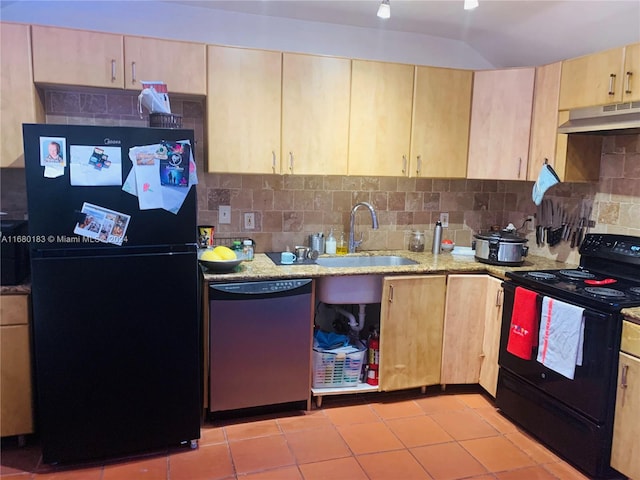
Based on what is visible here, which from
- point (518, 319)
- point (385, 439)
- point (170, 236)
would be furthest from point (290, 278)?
point (518, 319)

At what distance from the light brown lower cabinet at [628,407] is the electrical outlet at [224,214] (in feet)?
7.58

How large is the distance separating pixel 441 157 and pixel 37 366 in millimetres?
2651

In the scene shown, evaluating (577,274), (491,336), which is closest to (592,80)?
(577,274)

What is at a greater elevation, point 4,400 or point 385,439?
point 4,400

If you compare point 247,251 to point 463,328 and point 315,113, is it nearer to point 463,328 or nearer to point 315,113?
point 315,113

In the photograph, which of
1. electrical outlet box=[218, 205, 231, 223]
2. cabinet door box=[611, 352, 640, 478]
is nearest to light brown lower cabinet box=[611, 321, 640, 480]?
cabinet door box=[611, 352, 640, 478]

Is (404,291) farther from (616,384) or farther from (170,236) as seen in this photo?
(170,236)

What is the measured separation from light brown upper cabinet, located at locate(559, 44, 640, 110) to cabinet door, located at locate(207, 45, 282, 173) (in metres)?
1.72

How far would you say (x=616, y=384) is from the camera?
2211 mm

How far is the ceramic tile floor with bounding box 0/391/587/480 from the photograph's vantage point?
2.30 m

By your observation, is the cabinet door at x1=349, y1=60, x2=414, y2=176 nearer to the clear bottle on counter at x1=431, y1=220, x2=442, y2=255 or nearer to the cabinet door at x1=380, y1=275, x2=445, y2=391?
the clear bottle on counter at x1=431, y1=220, x2=442, y2=255

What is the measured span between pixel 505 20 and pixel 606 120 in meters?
0.93

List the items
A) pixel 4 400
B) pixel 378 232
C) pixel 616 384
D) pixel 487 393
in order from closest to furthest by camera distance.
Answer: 1. pixel 616 384
2. pixel 4 400
3. pixel 487 393
4. pixel 378 232

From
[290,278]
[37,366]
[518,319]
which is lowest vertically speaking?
[37,366]
